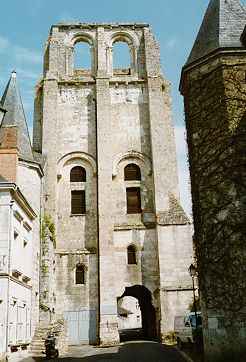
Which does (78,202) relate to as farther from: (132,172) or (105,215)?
(132,172)

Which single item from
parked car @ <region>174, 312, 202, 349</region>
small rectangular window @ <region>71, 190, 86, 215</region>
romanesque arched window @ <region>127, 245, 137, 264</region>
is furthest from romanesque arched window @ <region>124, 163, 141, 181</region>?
parked car @ <region>174, 312, 202, 349</region>

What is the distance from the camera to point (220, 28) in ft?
45.1

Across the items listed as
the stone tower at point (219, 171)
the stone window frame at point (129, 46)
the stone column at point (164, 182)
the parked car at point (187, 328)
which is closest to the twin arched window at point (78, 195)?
the stone column at point (164, 182)

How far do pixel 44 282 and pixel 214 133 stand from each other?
13.7 meters

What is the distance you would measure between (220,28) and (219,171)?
456cm

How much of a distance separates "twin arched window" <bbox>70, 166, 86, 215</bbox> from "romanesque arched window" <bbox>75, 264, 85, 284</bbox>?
322cm

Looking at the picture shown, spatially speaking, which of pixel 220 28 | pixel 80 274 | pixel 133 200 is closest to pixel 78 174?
pixel 133 200

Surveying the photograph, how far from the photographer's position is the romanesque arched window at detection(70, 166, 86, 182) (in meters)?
27.9

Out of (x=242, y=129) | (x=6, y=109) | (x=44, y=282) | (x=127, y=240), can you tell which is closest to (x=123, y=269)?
(x=127, y=240)

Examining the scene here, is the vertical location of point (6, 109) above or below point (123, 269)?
above

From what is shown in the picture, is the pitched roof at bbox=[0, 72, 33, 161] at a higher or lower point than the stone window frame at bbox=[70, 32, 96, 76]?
lower

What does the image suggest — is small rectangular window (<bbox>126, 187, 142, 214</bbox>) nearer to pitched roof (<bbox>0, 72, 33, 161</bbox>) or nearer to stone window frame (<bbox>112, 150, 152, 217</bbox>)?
stone window frame (<bbox>112, 150, 152, 217</bbox>)

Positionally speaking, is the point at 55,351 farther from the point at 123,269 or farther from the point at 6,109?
the point at 6,109

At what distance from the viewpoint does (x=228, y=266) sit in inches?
449
